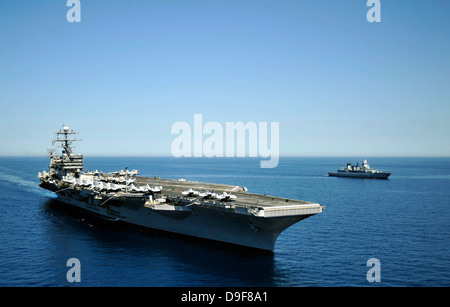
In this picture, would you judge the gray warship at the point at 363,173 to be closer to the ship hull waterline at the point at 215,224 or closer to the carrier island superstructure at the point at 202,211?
the carrier island superstructure at the point at 202,211

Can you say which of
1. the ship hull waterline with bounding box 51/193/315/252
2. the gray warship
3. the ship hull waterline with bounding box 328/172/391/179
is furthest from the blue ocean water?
the gray warship

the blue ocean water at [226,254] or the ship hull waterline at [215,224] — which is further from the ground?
the ship hull waterline at [215,224]

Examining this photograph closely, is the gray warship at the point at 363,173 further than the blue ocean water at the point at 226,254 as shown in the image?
Yes

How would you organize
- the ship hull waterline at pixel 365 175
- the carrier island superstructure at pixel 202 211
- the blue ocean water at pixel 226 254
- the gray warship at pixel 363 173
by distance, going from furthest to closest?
the gray warship at pixel 363 173, the ship hull waterline at pixel 365 175, the carrier island superstructure at pixel 202 211, the blue ocean water at pixel 226 254

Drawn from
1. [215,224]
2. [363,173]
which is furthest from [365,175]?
[215,224]

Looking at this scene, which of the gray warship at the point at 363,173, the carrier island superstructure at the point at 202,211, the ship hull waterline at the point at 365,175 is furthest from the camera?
the gray warship at the point at 363,173

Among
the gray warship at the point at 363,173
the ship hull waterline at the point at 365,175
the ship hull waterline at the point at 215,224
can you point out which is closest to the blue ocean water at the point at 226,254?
the ship hull waterline at the point at 215,224

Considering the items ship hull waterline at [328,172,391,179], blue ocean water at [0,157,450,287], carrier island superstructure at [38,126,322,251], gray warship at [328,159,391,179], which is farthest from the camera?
gray warship at [328,159,391,179]

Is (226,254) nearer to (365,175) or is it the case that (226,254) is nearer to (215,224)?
(215,224)

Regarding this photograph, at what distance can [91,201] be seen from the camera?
1623 inches

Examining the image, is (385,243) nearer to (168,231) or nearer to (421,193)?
(168,231)

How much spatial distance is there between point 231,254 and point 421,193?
51.2 metres

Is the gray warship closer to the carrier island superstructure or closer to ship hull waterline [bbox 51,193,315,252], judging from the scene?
the carrier island superstructure

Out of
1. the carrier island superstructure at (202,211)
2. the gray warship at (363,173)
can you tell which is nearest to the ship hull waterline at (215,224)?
the carrier island superstructure at (202,211)
